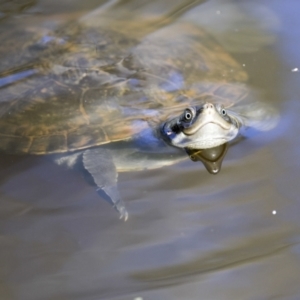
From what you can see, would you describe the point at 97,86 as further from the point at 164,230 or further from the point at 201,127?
the point at 164,230

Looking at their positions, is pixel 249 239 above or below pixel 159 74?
below

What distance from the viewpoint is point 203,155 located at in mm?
2596

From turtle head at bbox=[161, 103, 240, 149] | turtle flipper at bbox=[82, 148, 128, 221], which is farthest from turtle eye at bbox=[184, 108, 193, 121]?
turtle flipper at bbox=[82, 148, 128, 221]

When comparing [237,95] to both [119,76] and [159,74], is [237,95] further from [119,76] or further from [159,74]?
[119,76]

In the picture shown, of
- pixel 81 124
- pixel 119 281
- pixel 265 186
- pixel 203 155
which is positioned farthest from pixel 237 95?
pixel 119 281

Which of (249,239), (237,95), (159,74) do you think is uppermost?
(159,74)

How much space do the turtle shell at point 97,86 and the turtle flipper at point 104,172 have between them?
8 centimetres

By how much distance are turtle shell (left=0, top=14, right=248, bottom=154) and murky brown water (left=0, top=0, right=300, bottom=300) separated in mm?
219

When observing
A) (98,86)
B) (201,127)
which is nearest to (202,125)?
(201,127)

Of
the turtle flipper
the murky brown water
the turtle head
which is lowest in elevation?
the murky brown water

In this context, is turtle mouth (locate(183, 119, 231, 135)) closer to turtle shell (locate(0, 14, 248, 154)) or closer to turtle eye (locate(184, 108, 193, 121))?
turtle eye (locate(184, 108, 193, 121))

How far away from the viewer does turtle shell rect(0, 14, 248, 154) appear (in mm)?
2484

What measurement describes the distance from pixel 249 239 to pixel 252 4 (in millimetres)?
2164

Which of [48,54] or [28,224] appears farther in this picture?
[48,54]
